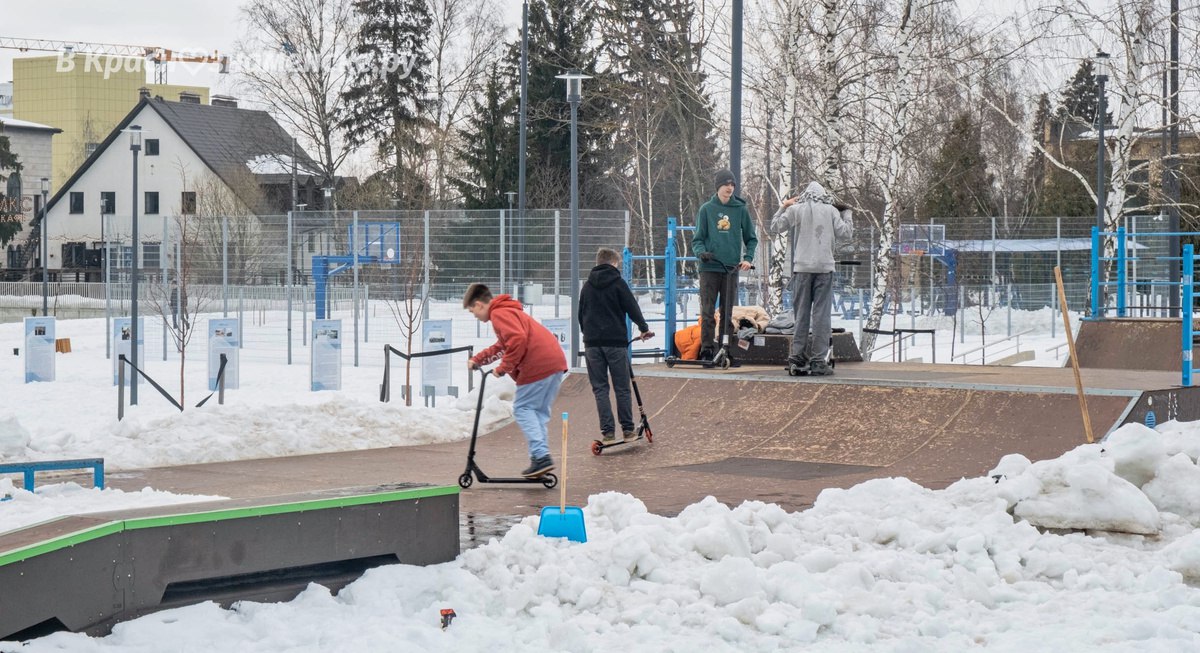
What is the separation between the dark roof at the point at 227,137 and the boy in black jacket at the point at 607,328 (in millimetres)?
48637

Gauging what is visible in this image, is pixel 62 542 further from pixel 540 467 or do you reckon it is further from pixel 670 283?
pixel 670 283

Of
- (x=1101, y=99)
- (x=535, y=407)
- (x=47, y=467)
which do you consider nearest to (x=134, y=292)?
(x=47, y=467)

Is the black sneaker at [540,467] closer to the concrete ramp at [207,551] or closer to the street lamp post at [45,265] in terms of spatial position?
the concrete ramp at [207,551]

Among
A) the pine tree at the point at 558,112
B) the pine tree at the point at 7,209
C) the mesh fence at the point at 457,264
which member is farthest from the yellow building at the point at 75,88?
the mesh fence at the point at 457,264

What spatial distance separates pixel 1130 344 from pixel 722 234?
7239mm

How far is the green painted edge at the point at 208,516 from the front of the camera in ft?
17.3

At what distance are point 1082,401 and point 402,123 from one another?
4375 centimetres

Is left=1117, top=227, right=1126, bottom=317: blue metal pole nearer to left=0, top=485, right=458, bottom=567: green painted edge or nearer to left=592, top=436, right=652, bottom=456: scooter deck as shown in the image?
left=592, top=436, right=652, bottom=456: scooter deck

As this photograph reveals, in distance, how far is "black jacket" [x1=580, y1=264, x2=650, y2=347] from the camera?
11.3 m

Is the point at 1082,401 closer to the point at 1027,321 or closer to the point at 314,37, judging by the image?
the point at 1027,321

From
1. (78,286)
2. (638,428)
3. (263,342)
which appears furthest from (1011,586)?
(78,286)

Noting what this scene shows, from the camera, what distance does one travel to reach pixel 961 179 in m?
49.9

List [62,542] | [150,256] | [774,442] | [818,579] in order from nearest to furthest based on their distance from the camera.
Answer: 1. [62,542]
2. [818,579]
3. [774,442]
4. [150,256]

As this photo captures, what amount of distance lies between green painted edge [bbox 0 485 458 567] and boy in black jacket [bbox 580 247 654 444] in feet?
15.1
